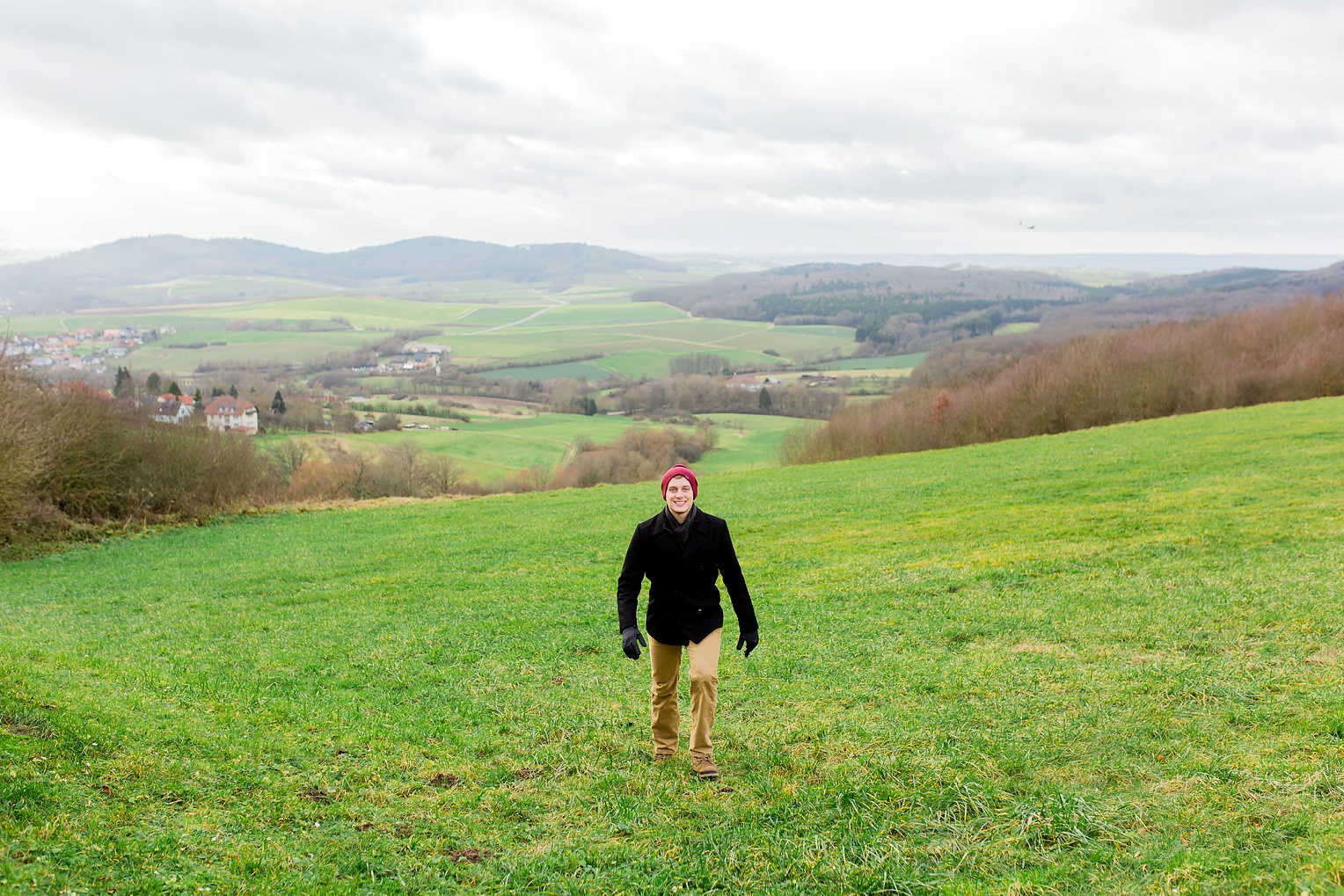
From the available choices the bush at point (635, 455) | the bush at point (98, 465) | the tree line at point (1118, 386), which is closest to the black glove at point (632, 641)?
the bush at point (98, 465)

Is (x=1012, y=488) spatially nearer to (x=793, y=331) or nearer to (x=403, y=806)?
(x=403, y=806)

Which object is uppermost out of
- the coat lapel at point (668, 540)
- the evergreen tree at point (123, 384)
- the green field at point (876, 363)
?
the green field at point (876, 363)

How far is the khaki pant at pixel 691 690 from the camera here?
8.38 meters

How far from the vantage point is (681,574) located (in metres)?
Answer: 8.27

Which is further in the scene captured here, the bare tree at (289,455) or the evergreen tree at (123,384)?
the bare tree at (289,455)

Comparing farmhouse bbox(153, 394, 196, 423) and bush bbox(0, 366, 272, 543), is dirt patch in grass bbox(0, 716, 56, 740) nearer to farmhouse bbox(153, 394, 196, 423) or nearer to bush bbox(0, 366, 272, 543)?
bush bbox(0, 366, 272, 543)

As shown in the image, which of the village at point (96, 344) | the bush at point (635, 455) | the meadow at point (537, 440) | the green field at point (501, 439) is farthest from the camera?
the village at point (96, 344)

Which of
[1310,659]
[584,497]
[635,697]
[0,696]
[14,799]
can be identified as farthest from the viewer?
[584,497]

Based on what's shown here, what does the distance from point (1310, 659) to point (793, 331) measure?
188 metres

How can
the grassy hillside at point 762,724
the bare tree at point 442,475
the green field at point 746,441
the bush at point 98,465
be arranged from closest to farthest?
the grassy hillside at point 762,724
the bush at point 98,465
the bare tree at point 442,475
the green field at point 746,441

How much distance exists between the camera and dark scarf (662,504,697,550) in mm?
8203

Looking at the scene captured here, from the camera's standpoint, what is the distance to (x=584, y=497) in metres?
39.2

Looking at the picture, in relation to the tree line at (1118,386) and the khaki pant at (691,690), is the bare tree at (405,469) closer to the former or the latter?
the tree line at (1118,386)

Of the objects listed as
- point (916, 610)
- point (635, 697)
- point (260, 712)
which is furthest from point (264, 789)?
point (916, 610)
